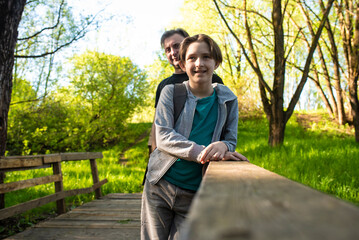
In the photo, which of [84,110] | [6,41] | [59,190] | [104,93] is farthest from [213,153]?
[104,93]

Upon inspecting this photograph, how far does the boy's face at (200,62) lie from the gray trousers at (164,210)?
710 millimetres

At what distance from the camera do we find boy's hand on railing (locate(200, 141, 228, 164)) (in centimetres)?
160

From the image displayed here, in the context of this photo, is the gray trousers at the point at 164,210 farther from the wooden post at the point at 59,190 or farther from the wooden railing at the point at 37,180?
the wooden post at the point at 59,190

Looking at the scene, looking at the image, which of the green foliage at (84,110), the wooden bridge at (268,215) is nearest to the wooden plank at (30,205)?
the wooden bridge at (268,215)

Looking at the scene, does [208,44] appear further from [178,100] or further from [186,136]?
[186,136]

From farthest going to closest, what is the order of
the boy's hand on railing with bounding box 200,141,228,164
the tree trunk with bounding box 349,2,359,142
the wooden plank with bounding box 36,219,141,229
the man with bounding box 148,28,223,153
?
the tree trunk with bounding box 349,2,359,142 < the wooden plank with bounding box 36,219,141,229 < the man with bounding box 148,28,223,153 < the boy's hand on railing with bounding box 200,141,228,164

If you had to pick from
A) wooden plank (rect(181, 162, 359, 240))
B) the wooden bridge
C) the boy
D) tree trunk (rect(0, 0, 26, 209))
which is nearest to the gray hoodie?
the boy

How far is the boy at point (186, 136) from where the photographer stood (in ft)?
5.97

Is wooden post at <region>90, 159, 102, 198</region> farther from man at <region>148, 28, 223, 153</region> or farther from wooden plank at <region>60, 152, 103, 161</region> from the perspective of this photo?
man at <region>148, 28, 223, 153</region>

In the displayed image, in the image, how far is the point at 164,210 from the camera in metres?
1.90

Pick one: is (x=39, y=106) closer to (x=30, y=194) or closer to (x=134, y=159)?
(x=134, y=159)

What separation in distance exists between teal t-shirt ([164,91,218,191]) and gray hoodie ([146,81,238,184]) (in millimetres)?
42

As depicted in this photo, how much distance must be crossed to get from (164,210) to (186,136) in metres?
0.50

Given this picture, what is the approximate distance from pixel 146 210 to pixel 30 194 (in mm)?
4583
